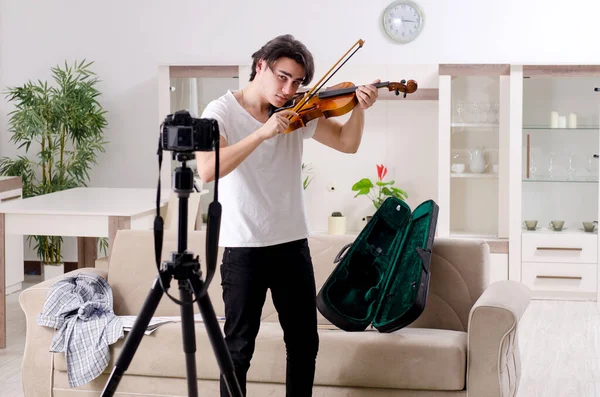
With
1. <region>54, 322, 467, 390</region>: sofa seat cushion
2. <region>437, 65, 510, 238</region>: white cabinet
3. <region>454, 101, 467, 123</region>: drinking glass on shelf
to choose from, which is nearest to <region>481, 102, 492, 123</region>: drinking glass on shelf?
<region>437, 65, 510, 238</region>: white cabinet

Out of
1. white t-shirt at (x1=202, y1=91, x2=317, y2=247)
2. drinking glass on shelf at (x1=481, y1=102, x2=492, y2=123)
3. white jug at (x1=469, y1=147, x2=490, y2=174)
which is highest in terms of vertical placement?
drinking glass on shelf at (x1=481, y1=102, x2=492, y2=123)

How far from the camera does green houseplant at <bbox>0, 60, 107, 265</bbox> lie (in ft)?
18.1

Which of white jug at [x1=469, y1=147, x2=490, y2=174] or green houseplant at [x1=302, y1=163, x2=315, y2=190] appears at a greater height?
white jug at [x1=469, y1=147, x2=490, y2=174]

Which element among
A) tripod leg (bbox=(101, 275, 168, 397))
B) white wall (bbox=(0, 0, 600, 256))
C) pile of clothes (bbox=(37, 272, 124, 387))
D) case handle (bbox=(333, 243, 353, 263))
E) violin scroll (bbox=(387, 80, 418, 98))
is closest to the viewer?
tripod leg (bbox=(101, 275, 168, 397))

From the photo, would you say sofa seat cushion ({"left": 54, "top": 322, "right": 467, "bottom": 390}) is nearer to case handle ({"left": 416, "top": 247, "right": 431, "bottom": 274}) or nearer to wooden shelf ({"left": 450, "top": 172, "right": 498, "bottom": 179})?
case handle ({"left": 416, "top": 247, "right": 431, "bottom": 274})

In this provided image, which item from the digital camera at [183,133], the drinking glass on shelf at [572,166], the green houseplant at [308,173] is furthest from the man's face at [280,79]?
the drinking glass on shelf at [572,166]

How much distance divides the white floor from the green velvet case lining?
0.83 meters

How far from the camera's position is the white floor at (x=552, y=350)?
3385 millimetres

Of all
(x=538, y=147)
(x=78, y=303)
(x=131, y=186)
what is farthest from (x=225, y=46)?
(x=78, y=303)

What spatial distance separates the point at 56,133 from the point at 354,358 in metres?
3.66

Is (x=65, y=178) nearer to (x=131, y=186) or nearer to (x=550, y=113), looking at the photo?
(x=131, y=186)

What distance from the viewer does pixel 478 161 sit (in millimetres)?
5328

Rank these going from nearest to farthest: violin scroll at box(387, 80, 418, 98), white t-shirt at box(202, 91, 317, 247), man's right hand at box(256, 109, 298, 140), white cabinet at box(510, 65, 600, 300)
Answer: man's right hand at box(256, 109, 298, 140) → white t-shirt at box(202, 91, 317, 247) → violin scroll at box(387, 80, 418, 98) → white cabinet at box(510, 65, 600, 300)

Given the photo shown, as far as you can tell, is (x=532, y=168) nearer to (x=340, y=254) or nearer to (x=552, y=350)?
(x=552, y=350)
